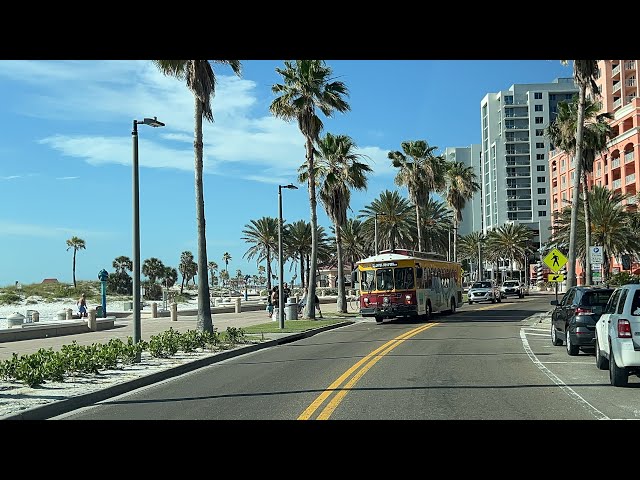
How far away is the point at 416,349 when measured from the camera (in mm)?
20703

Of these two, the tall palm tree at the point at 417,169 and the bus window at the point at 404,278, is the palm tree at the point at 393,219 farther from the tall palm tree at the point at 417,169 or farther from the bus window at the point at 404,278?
the bus window at the point at 404,278

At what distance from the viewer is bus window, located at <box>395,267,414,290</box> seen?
114 feet

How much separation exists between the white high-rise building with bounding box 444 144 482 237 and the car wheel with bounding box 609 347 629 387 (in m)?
150

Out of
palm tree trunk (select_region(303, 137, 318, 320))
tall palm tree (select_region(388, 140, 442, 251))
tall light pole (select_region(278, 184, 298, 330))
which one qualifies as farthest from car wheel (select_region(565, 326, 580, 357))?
tall palm tree (select_region(388, 140, 442, 251))

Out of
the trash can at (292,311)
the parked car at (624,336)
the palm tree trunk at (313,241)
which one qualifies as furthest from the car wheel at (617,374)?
the trash can at (292,311)

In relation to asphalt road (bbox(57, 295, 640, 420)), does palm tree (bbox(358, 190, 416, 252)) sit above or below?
above

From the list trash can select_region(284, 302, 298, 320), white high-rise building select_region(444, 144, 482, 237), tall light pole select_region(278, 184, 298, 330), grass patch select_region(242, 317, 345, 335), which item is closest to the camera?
grass patch select_region(242, 317, 345, 335)

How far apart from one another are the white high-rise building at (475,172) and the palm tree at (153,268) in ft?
226

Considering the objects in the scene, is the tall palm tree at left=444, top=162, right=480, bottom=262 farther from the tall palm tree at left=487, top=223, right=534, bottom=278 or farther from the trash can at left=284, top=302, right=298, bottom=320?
the tall palm tree at left=487, top=223, right=534, bottom=278

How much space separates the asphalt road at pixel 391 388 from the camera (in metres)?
10.6

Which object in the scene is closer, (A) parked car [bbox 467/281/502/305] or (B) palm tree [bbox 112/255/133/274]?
(A) parked car [bbox 467/281/502/305]

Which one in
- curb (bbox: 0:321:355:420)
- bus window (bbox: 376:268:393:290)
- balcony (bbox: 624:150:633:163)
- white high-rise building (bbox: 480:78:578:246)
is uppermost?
white high-rise building (bbox: 480:78:578:246)

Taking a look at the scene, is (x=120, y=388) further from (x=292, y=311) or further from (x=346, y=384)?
(x=292, y=311)
